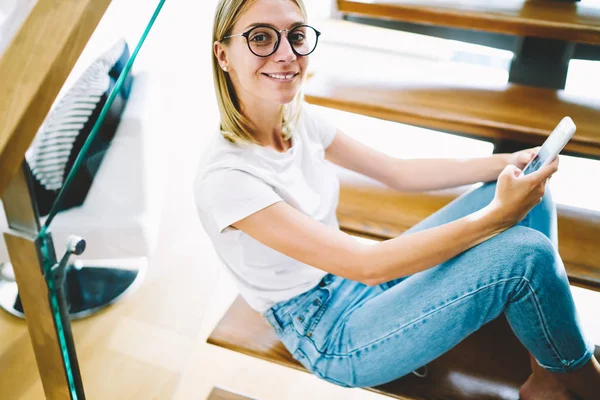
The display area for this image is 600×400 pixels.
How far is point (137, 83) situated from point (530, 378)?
95cm

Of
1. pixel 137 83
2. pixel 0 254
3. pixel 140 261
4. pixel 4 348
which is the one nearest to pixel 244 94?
pixel 137 83

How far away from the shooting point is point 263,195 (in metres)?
1.05

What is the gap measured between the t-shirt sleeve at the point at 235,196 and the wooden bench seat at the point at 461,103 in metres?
0.57

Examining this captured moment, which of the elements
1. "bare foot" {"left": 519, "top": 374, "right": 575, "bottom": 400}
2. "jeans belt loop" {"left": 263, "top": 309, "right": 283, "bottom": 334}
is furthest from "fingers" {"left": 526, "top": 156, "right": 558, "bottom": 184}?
"jeans belt loop" {"left": 263, "top": 309, "right": 283, "bottom": 334}

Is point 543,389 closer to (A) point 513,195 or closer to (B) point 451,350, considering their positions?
(B) point 451,350

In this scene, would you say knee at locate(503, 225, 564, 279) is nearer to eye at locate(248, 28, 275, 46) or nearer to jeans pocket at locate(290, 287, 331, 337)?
jeans pocket at locate(290, 287, 331, 337)

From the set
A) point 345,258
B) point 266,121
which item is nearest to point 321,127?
point 266,121

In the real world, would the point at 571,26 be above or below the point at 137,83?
above

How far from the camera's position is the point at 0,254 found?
56.7 inches

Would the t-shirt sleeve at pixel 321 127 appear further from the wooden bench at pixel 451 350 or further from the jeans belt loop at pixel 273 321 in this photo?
the jeans belt loop at pixel 273 321

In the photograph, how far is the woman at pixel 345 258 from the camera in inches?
41.3

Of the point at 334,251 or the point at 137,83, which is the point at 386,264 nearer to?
the point at 334,251

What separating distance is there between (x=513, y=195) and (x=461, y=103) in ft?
1.71

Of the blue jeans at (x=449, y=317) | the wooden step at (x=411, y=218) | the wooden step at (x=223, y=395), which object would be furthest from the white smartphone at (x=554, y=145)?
the wooden step at (x=223, y=395)
